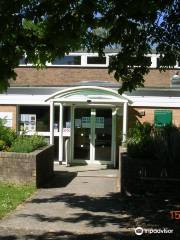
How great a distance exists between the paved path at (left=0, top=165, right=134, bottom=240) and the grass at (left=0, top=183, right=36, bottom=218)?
0.71 ft

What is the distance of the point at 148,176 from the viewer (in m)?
13.9

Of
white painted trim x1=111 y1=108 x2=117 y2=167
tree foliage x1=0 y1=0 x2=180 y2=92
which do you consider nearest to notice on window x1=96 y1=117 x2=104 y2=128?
white painted trim x1=111 y1=108 x2=117 y2=167

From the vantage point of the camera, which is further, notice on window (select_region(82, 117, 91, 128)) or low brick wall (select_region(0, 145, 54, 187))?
notice on window (select_region(82, 117, 91, 128))

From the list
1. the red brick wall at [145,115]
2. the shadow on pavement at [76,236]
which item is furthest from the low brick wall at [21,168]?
the red brick wall at [145,115]

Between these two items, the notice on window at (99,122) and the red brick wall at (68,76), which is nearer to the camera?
the notice on window at (99,122)

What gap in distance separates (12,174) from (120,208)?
4.71m

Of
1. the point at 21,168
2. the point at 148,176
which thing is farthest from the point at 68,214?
the point at 21,168

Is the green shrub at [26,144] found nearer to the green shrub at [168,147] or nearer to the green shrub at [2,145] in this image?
the green shrub at [2,145]

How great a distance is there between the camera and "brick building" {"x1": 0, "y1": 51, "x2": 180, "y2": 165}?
2230cm

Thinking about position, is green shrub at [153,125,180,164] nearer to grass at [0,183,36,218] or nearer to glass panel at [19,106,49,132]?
grass at [0,183,36,218]

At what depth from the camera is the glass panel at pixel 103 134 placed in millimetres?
23125

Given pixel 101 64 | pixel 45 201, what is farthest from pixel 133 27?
pixel 101 64

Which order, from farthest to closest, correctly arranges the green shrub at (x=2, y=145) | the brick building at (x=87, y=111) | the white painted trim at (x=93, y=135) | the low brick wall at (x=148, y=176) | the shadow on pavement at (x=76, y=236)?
1. the white painted trim at (x=93, y=135)
2. the brick building at (x=87, y=111)
3. the green shrub at (x=2, y=145)
4. the low brick wall at (x=148, y=176)
5. the shadow on pavement at (x=76, y=236)

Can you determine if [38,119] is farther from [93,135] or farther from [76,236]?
[76,236]
